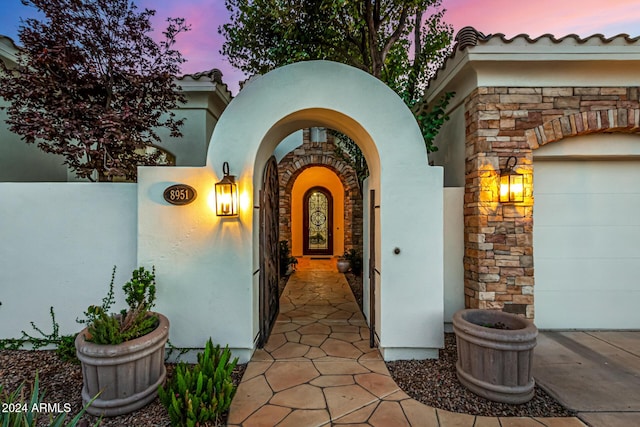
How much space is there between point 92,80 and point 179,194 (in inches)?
97.0

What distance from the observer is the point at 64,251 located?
12.2 feet

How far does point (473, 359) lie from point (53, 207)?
5.04 meters

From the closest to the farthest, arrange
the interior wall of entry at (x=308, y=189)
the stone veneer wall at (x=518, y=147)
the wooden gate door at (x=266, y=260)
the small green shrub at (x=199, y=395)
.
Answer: the small green shrub at (x=199, y=395), the wooden gate door at (x=266, y=260), the stone veneer wall at (x=518, y=147), the interior wall of entry at (x=308, y=189)

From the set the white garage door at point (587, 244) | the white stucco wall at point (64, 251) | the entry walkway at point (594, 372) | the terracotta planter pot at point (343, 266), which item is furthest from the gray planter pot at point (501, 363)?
the terracotta planter pot at point (343, 266)

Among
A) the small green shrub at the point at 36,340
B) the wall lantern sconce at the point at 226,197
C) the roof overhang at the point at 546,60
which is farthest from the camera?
the roof overhang at the point at 546,60

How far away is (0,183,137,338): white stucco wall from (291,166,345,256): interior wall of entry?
7.73m

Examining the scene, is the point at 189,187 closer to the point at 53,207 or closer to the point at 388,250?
the point at 53,207

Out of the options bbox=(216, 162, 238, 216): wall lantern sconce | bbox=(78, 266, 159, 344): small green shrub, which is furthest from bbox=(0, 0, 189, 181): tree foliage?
bbox=(216, 162, 238, 216): wall lantern sconce

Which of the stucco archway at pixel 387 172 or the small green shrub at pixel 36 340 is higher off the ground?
the stucco archway at pixel 387 172

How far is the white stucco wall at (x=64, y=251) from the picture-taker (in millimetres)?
3711

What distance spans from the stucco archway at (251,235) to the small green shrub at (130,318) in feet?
0.61

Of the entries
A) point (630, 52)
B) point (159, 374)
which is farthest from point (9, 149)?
point (630, 52)

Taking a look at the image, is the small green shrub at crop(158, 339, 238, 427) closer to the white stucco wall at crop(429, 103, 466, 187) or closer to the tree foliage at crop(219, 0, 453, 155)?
the white stucco wall at crop(429, 103, 466, 187)

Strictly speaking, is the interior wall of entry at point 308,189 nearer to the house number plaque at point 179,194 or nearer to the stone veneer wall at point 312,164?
the stone veneer wall at point 312,164
